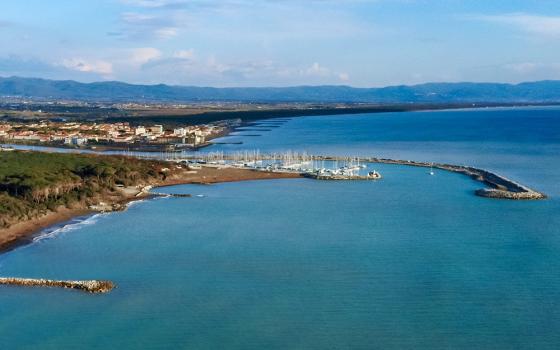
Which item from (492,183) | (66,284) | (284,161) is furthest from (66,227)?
(284,161)

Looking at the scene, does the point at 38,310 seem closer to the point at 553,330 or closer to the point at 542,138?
the point at 553,330

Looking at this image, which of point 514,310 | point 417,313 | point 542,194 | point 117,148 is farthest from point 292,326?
point 117,148

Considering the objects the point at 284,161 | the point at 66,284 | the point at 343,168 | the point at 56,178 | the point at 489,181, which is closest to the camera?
the point at 66,284

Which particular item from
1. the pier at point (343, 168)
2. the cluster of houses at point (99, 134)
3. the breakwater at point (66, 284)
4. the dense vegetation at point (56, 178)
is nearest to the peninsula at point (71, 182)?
the dense vegetation at point (56, 178)

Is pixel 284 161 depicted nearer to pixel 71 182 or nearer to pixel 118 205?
pixel 118 205

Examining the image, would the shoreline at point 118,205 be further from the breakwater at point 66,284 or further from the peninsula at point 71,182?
the breakwater at point 66,284

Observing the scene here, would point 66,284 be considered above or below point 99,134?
below
